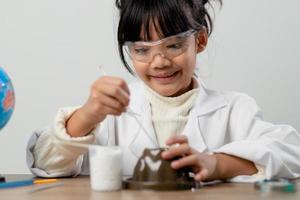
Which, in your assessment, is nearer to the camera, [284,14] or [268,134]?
[268,134]

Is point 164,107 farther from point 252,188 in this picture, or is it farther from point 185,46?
point 252,188

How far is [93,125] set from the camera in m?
1.13

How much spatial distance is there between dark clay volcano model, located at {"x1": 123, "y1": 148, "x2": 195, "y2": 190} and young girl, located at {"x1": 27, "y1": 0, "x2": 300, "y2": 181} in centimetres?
3

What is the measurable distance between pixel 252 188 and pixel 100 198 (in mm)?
266

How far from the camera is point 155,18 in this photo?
4.09 feet

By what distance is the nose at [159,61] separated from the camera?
1208 mm

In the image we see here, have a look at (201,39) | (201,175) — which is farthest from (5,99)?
(201,39)

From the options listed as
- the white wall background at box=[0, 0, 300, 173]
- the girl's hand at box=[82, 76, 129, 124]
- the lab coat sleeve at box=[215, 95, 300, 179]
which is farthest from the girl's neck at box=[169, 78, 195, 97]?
the girl's hand at box=[82, 76, 129, 124]

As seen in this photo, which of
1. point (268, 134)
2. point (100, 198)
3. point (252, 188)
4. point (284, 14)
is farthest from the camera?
point (284, 14)

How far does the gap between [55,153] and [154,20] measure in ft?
1.17

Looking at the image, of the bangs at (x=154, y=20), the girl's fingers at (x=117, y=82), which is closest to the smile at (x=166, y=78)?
the bangs at (x=154, y=20)

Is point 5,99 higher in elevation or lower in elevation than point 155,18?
lower

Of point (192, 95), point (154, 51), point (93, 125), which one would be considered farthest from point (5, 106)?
point (192, 95)

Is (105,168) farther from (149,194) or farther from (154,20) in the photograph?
(154,20)
